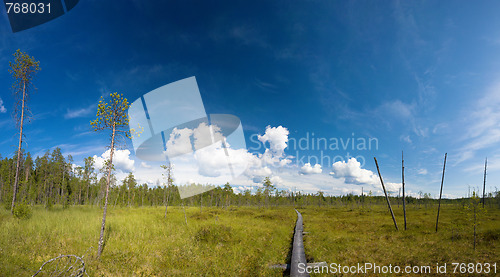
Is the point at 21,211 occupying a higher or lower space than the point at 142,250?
higher

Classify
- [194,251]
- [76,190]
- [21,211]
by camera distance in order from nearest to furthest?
[194,251], [21,211], [76,190]

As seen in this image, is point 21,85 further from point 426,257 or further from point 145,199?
point 145,199

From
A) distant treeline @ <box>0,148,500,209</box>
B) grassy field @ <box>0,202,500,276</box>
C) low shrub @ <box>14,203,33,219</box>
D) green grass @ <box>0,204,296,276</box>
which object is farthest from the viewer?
distant treeline @ <box>0,148,500,209</box>

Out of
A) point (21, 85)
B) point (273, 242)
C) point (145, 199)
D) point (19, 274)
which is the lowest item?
point (145, 199)

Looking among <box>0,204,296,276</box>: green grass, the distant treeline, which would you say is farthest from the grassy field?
the distant treeline

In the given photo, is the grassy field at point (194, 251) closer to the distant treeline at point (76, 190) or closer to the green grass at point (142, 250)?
the green grass at point (142, 250)

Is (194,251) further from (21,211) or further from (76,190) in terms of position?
(76,190)

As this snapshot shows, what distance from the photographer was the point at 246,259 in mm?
13773

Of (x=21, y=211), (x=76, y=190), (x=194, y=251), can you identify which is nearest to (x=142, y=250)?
(x=194, y=251)

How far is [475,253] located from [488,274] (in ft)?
18.6

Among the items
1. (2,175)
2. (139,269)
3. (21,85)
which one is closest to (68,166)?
(2,175)

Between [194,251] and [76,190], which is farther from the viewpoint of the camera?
[76,190]

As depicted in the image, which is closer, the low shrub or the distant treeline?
the low shrub

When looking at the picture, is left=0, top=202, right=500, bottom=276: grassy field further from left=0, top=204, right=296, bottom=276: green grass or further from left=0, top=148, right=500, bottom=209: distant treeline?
left=0, top=148, right=500, bottom=209: distant treeline
